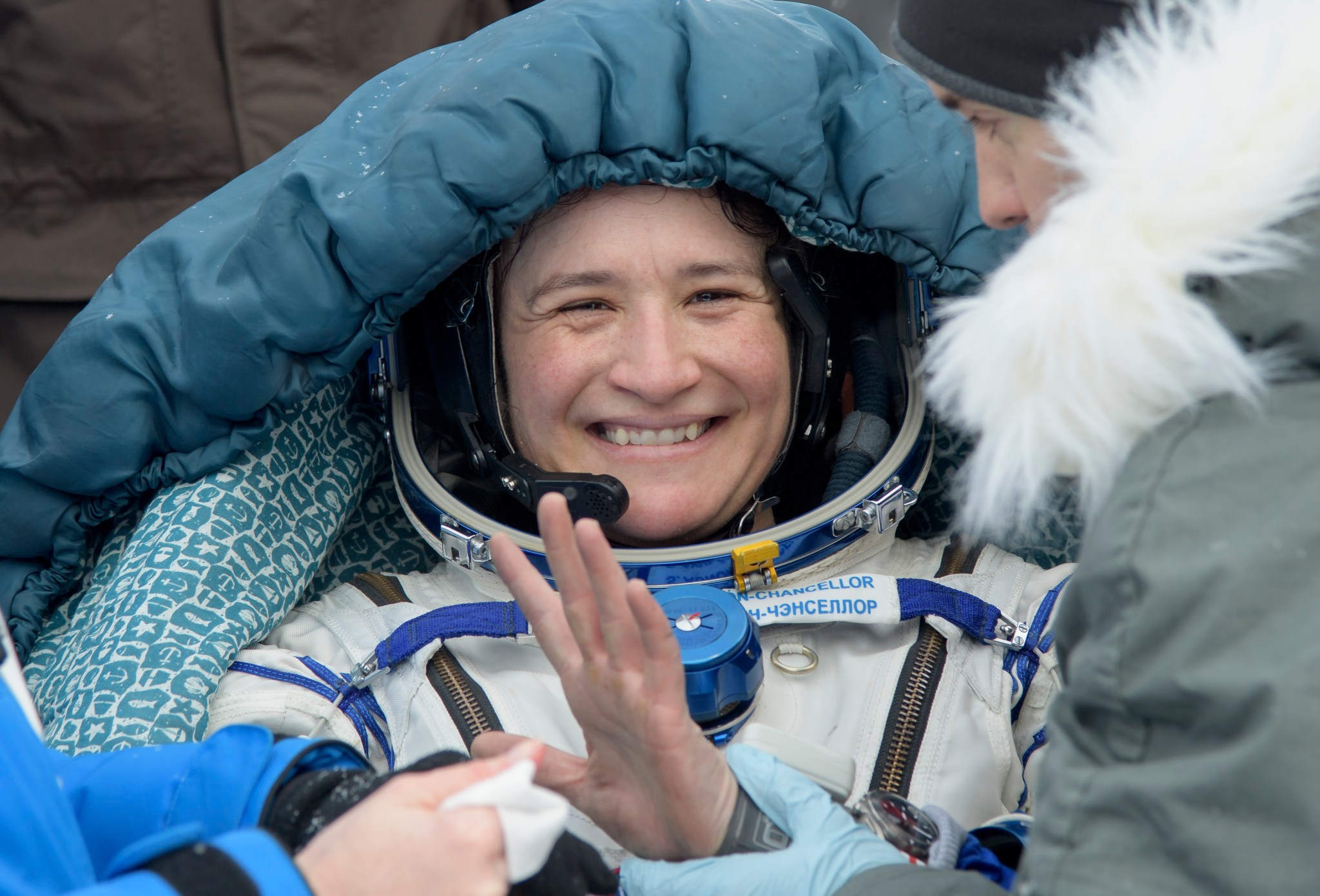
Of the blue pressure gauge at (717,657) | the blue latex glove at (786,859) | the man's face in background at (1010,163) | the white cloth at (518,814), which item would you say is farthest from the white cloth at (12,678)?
the man's face in background at (1010,163)

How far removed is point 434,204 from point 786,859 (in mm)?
910

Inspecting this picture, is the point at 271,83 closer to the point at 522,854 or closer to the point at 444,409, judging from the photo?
the point at 444,409

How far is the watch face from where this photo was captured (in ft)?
3.94

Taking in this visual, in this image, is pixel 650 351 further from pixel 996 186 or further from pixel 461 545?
pixel 996 186

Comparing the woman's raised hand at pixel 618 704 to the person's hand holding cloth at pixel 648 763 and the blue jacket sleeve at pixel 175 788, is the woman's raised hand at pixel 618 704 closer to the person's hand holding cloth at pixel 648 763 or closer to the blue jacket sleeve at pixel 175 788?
the person's hand holding cloth at pixel 648 763

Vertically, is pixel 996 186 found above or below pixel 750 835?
above

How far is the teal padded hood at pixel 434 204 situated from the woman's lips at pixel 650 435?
33 cm

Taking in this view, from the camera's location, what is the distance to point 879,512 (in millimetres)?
1708

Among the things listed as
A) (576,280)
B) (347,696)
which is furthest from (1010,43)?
(347,696)

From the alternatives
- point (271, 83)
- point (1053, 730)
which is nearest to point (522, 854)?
point (1053, 730)

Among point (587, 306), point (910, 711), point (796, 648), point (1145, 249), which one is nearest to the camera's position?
point (1145, 249)

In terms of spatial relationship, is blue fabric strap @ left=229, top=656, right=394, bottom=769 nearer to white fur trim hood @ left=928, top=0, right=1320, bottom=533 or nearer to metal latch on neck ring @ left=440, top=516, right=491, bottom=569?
metal latch on neck ring @ left=440, top=516, right=491, bottom=569

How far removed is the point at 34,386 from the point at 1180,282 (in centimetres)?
152

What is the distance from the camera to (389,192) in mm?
1523
